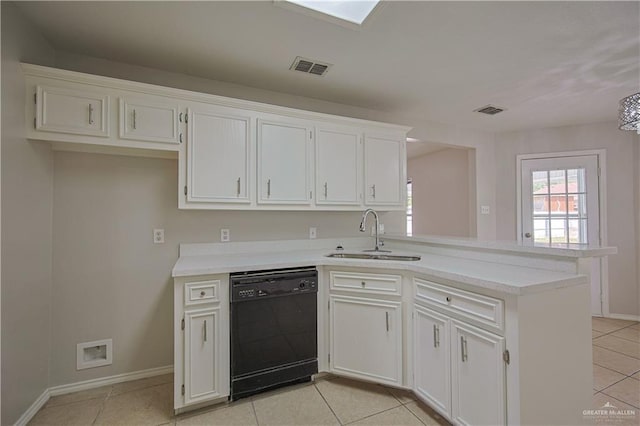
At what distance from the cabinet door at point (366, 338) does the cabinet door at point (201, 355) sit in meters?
0.83

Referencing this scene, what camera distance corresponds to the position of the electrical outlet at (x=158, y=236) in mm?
2393

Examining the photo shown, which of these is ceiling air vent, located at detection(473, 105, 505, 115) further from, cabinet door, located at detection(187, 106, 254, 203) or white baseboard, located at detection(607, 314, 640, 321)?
white baseboard, located at detection(607, 314, 640, 321)

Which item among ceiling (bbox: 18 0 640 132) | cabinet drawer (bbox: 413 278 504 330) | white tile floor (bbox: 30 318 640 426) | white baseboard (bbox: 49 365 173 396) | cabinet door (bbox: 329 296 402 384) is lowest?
white tile floor (bbox: 30 318 640 426)

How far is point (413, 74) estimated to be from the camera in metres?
2.54

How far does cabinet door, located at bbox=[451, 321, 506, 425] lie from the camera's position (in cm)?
147

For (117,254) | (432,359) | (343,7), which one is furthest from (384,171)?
(117,254)

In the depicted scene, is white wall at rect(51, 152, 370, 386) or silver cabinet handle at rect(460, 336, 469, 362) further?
white wall at rect(51, 152, 370, 386)

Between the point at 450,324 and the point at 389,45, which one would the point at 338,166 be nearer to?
the point at 389,45

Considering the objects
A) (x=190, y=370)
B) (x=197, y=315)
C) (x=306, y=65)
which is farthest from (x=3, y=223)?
(x=306, y=65)

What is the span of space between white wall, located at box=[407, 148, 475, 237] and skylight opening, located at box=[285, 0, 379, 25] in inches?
135

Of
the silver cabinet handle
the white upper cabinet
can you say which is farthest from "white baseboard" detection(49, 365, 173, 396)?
the silver cabinet handle

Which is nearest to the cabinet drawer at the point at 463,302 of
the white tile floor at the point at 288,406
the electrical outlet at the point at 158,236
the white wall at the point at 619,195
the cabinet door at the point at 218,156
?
the white tile floor at the point at 288,406

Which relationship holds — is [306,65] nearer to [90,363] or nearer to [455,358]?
[455,358]

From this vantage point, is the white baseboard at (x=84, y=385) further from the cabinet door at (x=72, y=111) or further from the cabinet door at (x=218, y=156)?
the cabinet door at (x=72, y=111)
